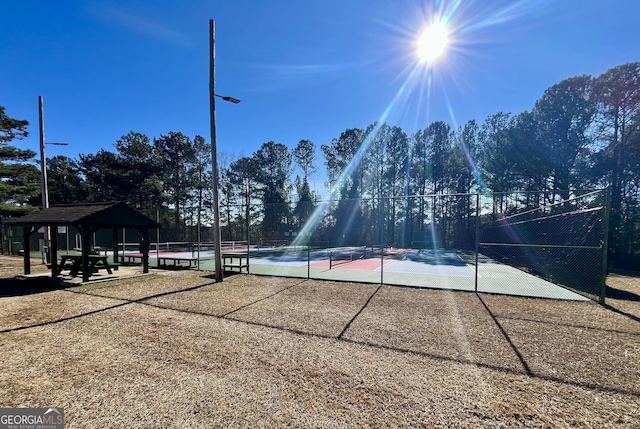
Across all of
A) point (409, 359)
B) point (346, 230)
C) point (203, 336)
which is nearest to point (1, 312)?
point (203, 336)

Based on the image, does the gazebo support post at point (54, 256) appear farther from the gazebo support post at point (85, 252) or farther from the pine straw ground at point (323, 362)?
the pine straw ground at point (323, 362)

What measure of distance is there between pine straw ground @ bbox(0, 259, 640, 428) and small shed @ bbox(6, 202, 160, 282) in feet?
7.45

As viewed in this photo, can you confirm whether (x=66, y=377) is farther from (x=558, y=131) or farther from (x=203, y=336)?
(x=558, y=131)

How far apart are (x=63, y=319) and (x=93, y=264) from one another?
4.39m

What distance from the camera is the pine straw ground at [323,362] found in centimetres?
245

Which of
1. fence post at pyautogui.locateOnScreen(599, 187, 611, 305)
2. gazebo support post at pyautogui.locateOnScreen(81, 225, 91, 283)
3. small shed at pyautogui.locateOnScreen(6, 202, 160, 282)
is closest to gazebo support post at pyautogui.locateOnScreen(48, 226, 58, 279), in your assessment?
small shed at pyautogui.locateOnScreen(6, 202, 160, 282)

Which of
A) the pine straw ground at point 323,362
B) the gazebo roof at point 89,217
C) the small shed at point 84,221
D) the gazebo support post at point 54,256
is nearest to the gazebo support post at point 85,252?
the small shed at point 84,221

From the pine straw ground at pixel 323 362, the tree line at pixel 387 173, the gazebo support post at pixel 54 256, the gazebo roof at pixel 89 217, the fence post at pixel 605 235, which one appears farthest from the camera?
the tree line at pixel 387 173

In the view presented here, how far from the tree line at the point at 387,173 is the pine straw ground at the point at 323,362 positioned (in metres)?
5.57

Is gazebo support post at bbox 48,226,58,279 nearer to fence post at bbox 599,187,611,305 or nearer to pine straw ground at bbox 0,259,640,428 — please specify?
pine straw ground at bbox 0,259,640,428

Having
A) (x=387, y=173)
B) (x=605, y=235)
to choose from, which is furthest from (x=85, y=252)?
(x=387, y=173)

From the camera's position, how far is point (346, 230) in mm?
24844

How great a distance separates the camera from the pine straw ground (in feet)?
8.02

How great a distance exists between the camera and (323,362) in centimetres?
340
